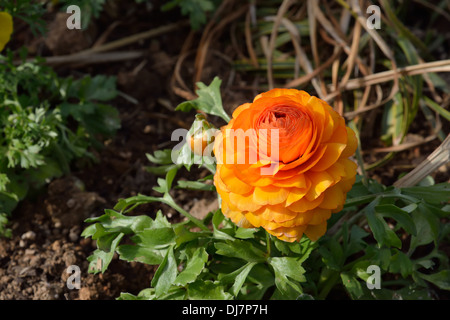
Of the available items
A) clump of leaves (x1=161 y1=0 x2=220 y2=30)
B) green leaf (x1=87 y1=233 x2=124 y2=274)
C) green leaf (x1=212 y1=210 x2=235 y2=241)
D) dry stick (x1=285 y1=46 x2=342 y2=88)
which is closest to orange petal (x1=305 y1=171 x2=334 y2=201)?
green leaf (x1=212 y1=210 x2=235 y2=241)

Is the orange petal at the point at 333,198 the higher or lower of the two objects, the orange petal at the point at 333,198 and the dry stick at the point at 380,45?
the lower

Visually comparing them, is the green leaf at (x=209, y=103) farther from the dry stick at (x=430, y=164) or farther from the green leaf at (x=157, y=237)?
the dry stick at (x=430, y=164)

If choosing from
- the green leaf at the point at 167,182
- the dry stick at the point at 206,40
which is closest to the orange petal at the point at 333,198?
the green leaf at the point at 167,182

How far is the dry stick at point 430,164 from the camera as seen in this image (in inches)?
59.8

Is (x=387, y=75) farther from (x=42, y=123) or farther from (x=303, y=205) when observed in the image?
(x=42, y=123)

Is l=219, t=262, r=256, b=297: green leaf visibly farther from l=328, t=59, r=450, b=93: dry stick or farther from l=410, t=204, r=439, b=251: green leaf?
l=328, t=59, r=450, b=93: dry stick

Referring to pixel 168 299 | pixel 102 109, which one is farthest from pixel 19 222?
pixel 168 299

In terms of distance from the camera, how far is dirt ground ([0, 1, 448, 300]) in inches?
66.9

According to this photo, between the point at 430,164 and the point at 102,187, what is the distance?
1.17 meters

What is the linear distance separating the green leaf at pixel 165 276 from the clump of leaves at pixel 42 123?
2.05 ft

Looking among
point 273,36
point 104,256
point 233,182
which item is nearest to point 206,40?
point 273,36

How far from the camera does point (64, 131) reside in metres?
1.96

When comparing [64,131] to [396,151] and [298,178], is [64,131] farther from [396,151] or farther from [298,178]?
[396,151]

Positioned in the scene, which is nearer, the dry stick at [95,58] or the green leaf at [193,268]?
the green leaf at [193,268]
